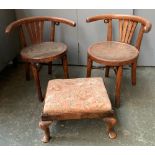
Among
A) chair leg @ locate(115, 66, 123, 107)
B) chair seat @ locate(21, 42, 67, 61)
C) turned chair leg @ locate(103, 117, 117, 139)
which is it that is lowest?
turned chair leg @ locate(103, 117, 117, 139)

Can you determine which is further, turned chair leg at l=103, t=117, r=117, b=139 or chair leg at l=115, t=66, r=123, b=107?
chair leg at l=115, t=66, r=123, b=107

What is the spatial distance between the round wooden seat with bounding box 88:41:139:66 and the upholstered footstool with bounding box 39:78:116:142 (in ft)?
0.77

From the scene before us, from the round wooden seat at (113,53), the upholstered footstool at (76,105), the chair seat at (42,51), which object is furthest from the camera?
the chair seat at (42,51)

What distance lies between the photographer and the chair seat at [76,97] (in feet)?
5.42

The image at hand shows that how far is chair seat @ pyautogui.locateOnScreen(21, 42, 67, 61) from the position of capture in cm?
207

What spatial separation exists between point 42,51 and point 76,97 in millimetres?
660

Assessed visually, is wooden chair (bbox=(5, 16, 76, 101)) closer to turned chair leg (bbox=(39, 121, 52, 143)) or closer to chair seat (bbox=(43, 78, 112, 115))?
chair seat (bbox=(43, 78, 112, 115))

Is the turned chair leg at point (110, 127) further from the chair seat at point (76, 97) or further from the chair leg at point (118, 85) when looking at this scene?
the chair leg at point (118, 85)

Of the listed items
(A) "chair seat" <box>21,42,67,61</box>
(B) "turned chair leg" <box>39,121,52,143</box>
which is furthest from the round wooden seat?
(B) "turned chair leg" <box>39,121,52,143</box>

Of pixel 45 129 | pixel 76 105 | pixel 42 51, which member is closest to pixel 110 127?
pixel 76 105

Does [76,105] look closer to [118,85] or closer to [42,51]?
[118,85]

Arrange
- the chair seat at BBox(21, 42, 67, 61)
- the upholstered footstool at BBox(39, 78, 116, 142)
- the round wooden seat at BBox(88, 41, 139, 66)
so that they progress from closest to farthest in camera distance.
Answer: the upholstered footstool at BBox(39, 78, 116, 142) < the round wooden seat at BBox(88, 41, 139, 66) < the chair seat at BBox(21, 42, 67, 61)

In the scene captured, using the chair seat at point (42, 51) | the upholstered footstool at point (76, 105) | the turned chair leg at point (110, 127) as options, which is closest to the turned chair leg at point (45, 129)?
the upholstered footstool at point (76, 105)

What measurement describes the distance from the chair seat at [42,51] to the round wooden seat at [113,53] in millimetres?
303
